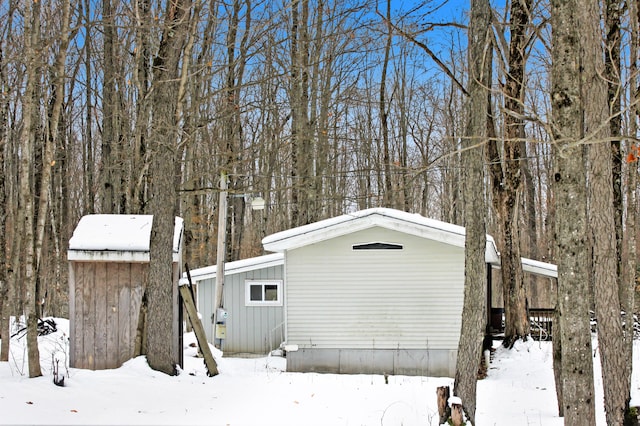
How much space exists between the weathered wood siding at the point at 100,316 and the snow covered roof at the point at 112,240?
0.93 ft

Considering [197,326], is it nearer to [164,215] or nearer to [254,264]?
[164,215]

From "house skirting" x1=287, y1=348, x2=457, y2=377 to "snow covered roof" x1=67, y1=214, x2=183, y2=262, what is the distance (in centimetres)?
599

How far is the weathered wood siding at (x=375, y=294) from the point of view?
14.5 meters

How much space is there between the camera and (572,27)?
580 centimetres

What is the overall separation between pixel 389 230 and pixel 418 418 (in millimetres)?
7188

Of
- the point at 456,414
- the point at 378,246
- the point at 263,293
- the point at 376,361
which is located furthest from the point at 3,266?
the point at 456,414

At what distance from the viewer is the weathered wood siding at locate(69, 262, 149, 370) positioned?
30.0 feet

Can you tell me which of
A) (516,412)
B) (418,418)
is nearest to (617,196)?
(516,412)

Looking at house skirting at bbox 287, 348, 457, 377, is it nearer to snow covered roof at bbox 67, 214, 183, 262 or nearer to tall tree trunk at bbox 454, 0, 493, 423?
snow covered roof at bbox 67, 214, 183, 262

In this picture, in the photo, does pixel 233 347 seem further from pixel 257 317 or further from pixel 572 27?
pixel 572 27

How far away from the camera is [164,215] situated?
9.11 m

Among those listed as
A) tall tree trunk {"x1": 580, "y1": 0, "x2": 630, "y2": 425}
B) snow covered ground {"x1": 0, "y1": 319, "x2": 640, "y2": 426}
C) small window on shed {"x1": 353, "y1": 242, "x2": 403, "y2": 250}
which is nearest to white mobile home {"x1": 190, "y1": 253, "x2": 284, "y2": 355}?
small window on shed {"x1": 353, "y1": 242, "x2": 403, "y2": 250}

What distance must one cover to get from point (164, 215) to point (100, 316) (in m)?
1.67

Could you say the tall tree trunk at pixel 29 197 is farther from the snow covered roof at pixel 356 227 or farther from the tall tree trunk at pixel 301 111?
the tall tree trunk at pixel 301 111
